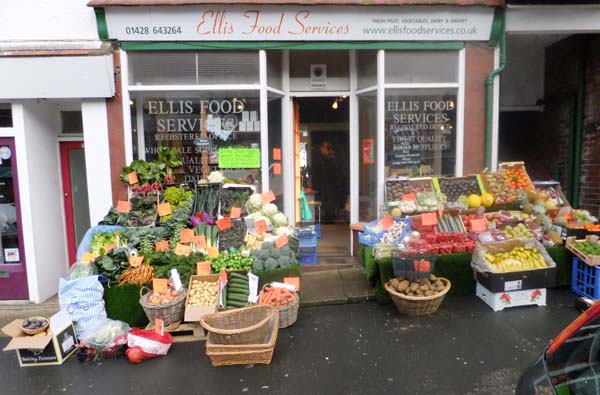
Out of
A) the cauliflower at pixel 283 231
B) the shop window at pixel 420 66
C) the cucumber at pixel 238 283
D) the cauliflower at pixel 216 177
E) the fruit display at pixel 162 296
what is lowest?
the fruit display at pixel 162 296

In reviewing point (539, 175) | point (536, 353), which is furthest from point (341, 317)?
point (539, 175)

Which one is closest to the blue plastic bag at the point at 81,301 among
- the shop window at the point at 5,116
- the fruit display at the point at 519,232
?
the shop window at the point at 5,116

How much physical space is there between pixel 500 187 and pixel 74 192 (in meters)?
6.49

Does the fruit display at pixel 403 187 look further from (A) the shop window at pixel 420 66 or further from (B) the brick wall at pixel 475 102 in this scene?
(A) the shop window at pixel 420 66

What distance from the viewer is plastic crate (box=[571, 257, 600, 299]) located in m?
4.64

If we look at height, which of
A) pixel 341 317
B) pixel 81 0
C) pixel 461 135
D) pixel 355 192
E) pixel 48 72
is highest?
pixel 81 0

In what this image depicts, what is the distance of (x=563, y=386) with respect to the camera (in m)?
1.63

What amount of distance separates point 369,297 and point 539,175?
5.69 m

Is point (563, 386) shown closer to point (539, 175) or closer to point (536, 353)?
point (536, 353)

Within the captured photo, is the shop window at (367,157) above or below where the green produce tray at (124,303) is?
above

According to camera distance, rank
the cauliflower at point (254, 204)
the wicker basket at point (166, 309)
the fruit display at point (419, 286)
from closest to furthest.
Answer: the wicker basket at point (166, 309)
the fruit display at point (419, 286)
the cauliflower at point (254, 204)

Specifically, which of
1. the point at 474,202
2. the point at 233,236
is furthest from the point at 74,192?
the point at 474,202

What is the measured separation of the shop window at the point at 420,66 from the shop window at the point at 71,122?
4790mm

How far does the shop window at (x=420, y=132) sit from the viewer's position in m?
6.08
